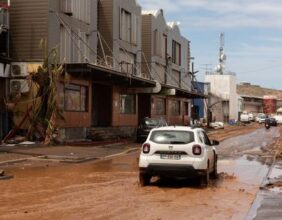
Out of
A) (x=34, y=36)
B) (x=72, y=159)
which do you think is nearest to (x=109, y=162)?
(x=72, y=159)

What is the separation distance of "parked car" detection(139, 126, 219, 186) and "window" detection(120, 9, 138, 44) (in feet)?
105

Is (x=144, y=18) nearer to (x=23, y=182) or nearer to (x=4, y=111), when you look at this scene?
(x=4, y=111)

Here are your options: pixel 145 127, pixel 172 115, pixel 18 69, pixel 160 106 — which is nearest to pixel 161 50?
pixel 160 106

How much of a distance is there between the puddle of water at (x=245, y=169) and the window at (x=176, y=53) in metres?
40.8

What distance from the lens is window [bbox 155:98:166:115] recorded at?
2274 inches

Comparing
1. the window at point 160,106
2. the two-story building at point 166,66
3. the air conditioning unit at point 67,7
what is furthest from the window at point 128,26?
the air conditioning unit at point 67,7

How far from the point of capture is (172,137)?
15.8 m

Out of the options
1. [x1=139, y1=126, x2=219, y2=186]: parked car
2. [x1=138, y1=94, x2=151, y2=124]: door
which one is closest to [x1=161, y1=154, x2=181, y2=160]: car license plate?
[x1=139, y1=126, x2=219, y2=186]: parked car

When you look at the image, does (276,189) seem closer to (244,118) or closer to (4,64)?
(4,64)

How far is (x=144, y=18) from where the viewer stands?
5719 cm

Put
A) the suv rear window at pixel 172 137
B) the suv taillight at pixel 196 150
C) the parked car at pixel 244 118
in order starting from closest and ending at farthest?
the suv taillight at pixel 196 150
the suv rear window at pixel 172 137
the parked car at pixel 244 118

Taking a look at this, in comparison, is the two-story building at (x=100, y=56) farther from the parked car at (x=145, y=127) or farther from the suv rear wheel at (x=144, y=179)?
the suv rear wheel at (x=144, y=179)

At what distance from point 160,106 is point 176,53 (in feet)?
35.1

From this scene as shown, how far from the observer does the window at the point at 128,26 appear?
47.6 meters
